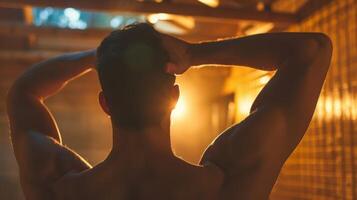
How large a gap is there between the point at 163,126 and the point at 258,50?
0.32 metres

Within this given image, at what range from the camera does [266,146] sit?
46.9 inches

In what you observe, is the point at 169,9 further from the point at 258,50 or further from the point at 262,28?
the point at 258,50

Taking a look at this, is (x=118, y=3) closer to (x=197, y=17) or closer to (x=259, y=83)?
(x=197, y=17)

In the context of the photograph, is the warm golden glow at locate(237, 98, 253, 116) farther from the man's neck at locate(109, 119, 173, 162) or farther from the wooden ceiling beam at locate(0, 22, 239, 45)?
the man's neck at locate(109, 119, 173, 162)

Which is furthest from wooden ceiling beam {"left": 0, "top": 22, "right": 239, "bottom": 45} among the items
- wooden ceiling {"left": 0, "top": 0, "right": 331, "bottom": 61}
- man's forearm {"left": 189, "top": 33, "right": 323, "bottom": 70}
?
man's forearm {"left": 189, "top": 33, "right": 323, "bottom": 70}

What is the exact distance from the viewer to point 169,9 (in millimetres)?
3227

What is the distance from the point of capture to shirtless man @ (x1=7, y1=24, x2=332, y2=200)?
3.63ft

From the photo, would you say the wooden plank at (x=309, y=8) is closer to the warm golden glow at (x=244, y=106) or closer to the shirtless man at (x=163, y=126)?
the warm golden glow at (x=244, y=106)

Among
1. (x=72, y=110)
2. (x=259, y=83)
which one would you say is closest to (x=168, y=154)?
(x=259, y=83)

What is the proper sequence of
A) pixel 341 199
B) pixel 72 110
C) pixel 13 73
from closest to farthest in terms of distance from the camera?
1. pixel 341 199
2. pixel 13 73
3. pixel 72 110

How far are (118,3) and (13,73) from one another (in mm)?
2002

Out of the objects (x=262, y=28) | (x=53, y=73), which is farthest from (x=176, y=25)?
(x=53, y=73)

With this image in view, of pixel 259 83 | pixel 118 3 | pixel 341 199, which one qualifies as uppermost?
pixel 118 3

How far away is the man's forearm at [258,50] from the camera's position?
1270 mm
